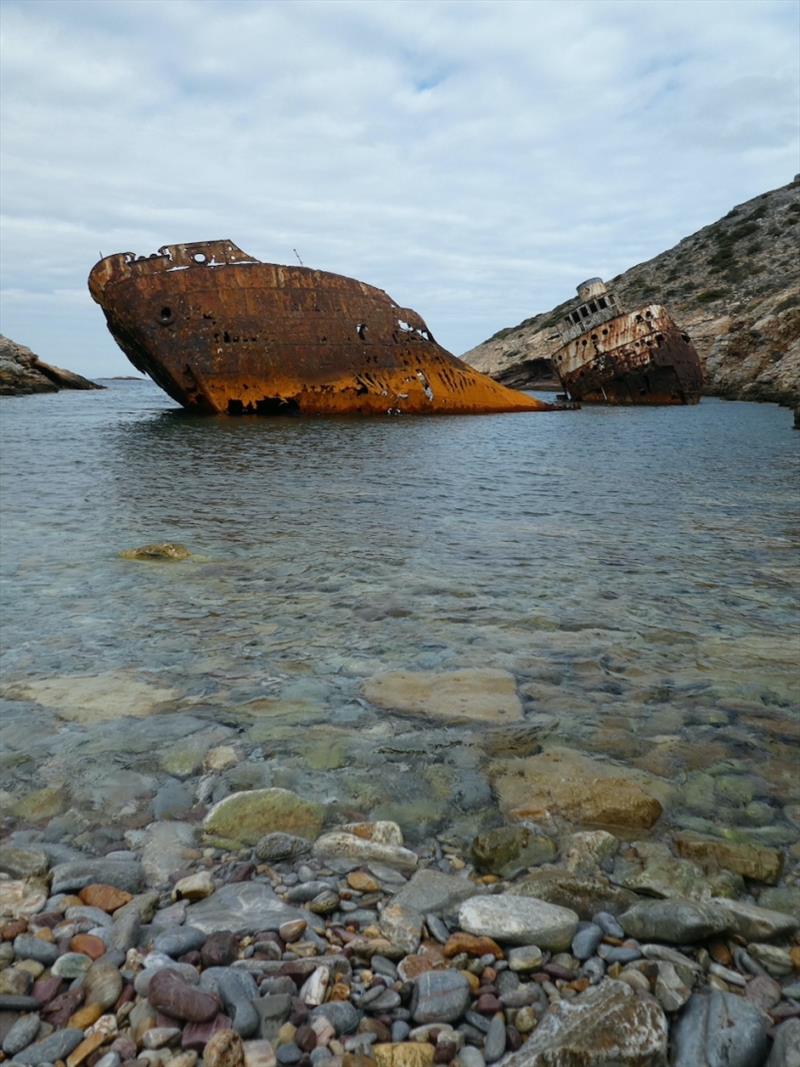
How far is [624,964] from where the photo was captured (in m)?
2.03

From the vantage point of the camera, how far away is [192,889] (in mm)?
2330

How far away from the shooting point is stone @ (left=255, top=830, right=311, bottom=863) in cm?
258

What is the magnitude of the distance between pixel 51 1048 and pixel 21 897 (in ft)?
2.30

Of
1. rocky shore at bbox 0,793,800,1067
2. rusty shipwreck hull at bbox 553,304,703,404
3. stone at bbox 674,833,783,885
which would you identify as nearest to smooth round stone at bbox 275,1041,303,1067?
rocky shore at bbox 0,793,800,1067

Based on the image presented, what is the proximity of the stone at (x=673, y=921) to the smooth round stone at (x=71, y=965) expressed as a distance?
59.7 inches

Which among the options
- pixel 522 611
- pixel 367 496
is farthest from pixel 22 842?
pixel 367 496

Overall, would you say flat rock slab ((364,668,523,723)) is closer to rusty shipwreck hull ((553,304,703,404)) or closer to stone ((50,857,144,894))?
stone ((50,857,144,894))

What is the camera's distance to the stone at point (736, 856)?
250 centimetres

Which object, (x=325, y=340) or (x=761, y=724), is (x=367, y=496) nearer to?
(x=761, y=724)

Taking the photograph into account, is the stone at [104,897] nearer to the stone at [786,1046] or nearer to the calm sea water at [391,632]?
the calm sea water at [391,632]

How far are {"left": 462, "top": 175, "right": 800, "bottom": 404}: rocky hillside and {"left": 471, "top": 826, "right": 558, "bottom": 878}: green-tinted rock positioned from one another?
131 ft

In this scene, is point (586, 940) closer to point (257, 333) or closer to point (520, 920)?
point (520, 920)

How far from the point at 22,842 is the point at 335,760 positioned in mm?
1256

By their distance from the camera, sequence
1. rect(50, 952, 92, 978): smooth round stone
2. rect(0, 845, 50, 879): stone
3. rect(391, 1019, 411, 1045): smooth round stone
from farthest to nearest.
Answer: rect(0, 845, 50, 879): stone
rect(50, 952, 92, 978): smooth round stone
rect(391, 1019, 411, 1045): smooth round stone
